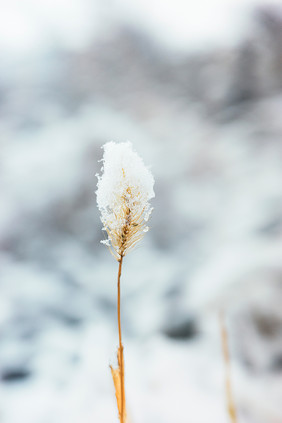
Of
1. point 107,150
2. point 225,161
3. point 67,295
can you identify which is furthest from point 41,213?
point 107,150

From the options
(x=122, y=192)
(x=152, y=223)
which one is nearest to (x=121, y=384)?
(x=122, y=192)

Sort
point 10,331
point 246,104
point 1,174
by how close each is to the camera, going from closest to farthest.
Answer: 1. point 10,331
2. point 1,174
3. point 246,104

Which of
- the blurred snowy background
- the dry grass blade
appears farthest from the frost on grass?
the blurred snowy background

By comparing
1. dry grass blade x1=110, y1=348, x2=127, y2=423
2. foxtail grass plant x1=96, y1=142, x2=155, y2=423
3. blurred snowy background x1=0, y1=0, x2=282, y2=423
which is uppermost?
blurred snowy background x1=0, y1=0, x2=282, y2=423

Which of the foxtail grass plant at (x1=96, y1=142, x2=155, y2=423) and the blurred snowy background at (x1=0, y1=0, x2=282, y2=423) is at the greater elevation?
the blurred snowy background at (x1=0, y1=0, x2=282, y2=423)

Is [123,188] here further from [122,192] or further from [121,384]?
[121,384]

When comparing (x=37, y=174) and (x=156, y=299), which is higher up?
(x=37, y=174)

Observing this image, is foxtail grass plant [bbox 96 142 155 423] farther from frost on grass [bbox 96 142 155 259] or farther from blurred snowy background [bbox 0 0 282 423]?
blurred snowy background [bbox 0 0 282 423]

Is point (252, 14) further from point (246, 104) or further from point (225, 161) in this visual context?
point (225, 161)
